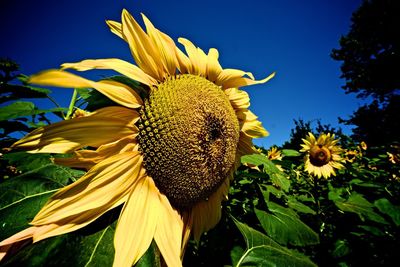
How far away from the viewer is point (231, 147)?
121 cm

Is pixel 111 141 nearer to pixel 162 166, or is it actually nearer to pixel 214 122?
pixel 162 166

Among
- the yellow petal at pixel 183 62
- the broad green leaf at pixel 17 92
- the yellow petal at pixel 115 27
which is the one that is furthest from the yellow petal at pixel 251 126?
the broad green leaf at pixel 17 92

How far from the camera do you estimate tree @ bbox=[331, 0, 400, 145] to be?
66.3 ft

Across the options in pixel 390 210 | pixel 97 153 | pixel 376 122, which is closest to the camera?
pixel 97 153

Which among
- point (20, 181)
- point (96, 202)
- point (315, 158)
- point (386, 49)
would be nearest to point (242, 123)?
point (96, 202)

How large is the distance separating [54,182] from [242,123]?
0.94 metres

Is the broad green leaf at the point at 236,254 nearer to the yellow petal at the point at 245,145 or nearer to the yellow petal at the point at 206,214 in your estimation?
the yellow petal at the point at 206,214

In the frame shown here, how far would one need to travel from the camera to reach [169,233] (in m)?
0.93

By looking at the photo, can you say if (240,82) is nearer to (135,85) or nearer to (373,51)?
(135,85)

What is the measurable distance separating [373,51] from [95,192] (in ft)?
90.5

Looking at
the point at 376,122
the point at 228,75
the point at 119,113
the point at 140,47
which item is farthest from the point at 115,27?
the point at 376,122

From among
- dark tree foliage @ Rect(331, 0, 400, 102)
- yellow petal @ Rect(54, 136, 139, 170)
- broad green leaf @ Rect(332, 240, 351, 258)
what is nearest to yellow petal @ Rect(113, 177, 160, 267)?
yellow petal @ Rect(54, 136, 139, 170)

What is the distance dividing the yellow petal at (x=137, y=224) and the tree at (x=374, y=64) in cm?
2252

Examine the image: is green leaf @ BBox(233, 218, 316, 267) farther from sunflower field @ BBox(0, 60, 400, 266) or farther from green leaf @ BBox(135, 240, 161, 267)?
green leaf @ BBox(135, 240, 161, 267)
